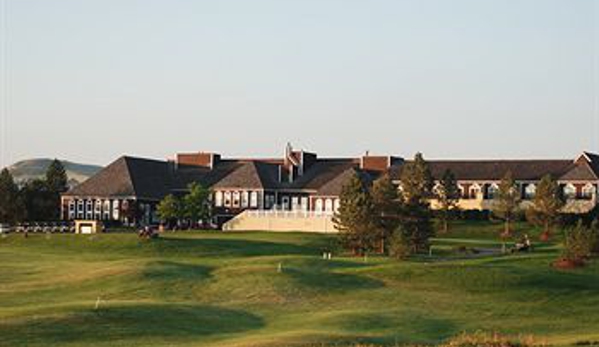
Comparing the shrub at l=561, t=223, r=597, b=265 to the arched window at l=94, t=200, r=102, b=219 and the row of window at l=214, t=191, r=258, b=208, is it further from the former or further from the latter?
the arched window at l=94, t=200, r=102, b=219

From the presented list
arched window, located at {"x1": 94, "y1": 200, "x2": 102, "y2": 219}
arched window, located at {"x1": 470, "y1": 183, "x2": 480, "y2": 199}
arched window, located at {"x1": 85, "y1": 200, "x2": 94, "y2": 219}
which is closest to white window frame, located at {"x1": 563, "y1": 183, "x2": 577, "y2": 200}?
arched window, located at {"x1": 470, "y1": 183, "x2": 480, "y2": 199}

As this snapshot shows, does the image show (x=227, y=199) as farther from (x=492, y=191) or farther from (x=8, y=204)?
(x=492, y=191)

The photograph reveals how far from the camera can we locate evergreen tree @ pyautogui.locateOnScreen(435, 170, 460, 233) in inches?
4279

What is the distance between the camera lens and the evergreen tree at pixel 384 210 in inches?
3258

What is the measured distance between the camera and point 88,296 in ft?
190

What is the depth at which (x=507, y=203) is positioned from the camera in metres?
105

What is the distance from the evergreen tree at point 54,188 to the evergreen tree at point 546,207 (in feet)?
189

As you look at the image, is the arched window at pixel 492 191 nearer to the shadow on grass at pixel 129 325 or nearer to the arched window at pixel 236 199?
the arched window at pixel 236 199

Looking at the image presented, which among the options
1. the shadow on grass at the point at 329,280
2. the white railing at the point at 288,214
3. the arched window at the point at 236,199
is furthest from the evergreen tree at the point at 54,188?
the shadow on grass at the point at 329,280

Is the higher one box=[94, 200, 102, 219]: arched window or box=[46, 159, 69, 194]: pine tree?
box=[46, 159, 69, 194]: pine tree

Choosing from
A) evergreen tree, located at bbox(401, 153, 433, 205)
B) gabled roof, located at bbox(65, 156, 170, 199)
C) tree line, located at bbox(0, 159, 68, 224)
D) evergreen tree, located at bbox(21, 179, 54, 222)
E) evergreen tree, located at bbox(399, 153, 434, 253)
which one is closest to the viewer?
evergreen tree, located at bbox(399, 153, 434, 253)

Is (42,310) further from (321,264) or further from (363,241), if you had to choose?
(363,241)

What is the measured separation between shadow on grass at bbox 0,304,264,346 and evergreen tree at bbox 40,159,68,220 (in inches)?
3147

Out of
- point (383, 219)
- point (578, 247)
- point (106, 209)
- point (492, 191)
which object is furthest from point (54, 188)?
point (578, 247)
